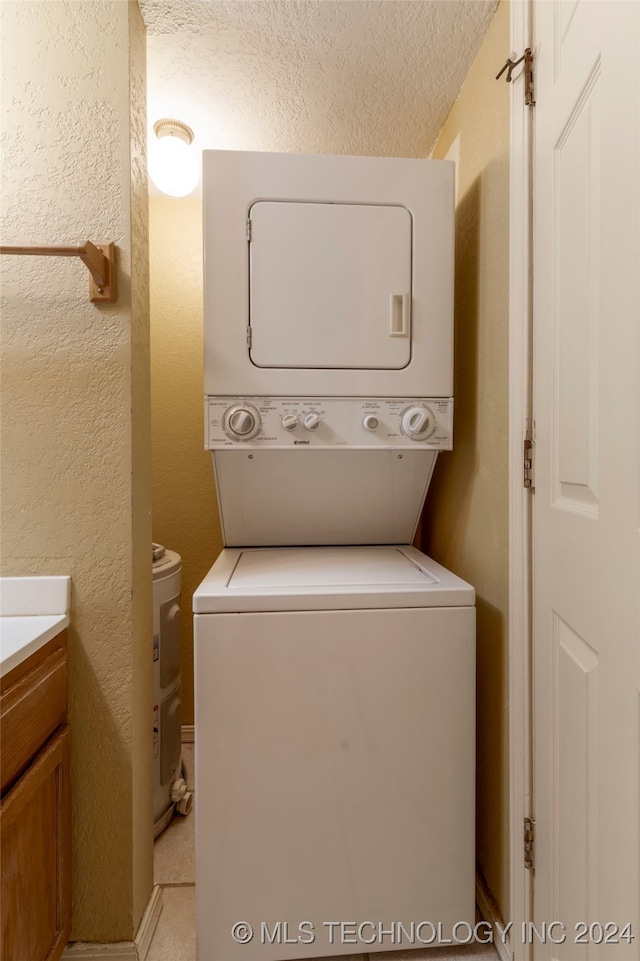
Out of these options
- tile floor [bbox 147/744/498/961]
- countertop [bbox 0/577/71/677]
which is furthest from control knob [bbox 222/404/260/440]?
tile floor [bbox 147/744/498/961]

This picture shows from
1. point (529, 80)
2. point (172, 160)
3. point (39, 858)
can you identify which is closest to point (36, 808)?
point (39, 858)

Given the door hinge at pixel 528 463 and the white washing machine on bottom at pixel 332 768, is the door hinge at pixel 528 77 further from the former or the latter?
the white washing machine on bottom at pixel 332 768

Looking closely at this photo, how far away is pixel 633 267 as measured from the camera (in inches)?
31.6

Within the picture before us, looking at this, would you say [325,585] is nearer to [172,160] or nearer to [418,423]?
[418,423]

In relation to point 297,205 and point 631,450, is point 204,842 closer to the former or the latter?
point 631,450

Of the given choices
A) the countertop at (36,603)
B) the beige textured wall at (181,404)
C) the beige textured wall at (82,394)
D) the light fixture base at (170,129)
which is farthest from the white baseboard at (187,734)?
the light fixture base at (170,129)

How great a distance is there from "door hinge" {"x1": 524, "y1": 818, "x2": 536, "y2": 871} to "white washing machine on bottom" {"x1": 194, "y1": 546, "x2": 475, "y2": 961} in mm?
135

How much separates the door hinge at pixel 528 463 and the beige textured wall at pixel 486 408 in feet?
0.34

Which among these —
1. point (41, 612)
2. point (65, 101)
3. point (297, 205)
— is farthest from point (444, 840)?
point (65, 101)

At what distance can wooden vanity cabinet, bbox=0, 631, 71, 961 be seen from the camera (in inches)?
37.3

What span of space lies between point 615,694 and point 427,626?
456 millimetres

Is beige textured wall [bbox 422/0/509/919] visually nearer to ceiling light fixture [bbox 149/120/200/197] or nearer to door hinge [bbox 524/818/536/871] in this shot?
door hinge [bbox 524/818/536/871]

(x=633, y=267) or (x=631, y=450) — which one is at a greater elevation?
(x=633, y=267)

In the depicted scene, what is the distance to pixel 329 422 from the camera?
1.46 m
